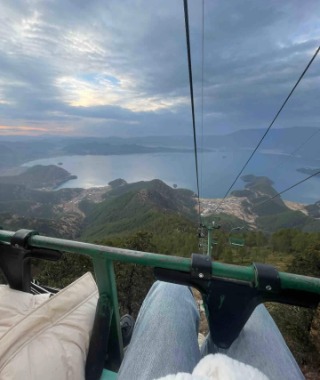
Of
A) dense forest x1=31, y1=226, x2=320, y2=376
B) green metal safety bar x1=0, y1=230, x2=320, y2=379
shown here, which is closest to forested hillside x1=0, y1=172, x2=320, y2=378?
dense forest x1=31, y1=226, x2=320, y2=376

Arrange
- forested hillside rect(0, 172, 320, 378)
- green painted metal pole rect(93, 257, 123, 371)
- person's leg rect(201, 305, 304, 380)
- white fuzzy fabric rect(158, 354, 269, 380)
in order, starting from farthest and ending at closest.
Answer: forested hillside rect(0, 172, 320, 378) → green painted metal pole rect(93, 257, 123, 371) → person's leg rect(201, 305, 304, 380) → white fuzzy fabric rect(158, 354, 269, 380)

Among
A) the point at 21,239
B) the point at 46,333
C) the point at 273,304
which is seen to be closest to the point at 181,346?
the point at 46,333

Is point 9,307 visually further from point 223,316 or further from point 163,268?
point 223,316

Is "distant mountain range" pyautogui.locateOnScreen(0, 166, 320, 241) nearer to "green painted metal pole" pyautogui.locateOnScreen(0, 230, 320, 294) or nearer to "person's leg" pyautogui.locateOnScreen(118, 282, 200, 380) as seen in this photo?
"person's leg" pyautogui.locateOnScreen(118, 282, 200, 380)

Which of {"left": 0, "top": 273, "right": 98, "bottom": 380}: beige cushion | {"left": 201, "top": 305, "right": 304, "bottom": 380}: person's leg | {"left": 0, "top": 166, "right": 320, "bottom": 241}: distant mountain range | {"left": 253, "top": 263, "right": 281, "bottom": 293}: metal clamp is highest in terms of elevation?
{"left": 253, "top": 263, "right": 281, "bottom": 293}: metal clamp

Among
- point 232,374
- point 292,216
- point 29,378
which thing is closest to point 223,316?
point 232,374

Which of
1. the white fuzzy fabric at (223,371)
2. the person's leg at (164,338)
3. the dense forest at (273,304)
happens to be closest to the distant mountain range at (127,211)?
the dense forest at (273,304)
